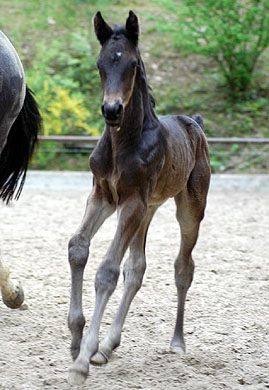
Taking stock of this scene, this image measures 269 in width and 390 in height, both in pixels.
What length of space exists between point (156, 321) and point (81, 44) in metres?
10.4

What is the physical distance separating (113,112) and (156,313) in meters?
2.18

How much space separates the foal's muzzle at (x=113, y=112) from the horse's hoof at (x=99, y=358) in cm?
120

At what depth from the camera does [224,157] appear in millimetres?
12023

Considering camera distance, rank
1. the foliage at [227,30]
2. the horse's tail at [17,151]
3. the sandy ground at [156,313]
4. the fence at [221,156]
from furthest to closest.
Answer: the foliage at [227,30], the fence at [221,156], the horse's tail at [17,151], the sandy ground at [156,313]

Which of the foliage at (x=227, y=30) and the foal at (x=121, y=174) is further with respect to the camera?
the foliage at (x=227, y=30)

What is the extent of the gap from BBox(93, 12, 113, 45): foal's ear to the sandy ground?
6.06ft

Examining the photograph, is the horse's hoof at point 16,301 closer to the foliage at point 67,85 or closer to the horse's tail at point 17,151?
the horse's tail at point 17,151

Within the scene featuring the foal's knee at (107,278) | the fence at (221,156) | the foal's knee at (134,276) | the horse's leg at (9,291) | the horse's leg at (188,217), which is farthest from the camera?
the fence at (221,156)

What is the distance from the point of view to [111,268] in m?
2.99

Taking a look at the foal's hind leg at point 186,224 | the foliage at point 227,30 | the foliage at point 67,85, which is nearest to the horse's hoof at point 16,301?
the foal's hind leg at point 186,224

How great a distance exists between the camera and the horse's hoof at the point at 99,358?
2986 millimetres

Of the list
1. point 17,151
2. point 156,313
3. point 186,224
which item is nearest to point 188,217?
point 186,224

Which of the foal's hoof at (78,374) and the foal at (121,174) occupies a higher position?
the foal at (121,174)

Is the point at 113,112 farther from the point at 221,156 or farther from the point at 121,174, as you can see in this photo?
the point at 221,156
